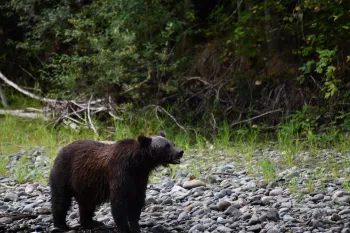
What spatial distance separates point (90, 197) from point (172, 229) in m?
0.85

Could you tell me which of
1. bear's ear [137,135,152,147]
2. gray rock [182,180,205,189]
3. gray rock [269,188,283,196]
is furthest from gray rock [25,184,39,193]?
gray rock [269,188,283,196]

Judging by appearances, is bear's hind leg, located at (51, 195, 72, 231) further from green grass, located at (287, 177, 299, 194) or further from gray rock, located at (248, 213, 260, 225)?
green grass, located at (287, 177, 299, 194)

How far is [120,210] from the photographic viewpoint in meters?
5.27

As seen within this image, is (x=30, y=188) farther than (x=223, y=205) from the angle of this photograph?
Yes

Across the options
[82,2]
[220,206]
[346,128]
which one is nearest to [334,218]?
[220,206]

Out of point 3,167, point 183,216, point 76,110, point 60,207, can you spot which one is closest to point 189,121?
point 76,110

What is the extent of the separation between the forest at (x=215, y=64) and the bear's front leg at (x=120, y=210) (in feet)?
16.7

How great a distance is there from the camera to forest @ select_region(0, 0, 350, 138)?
10.2m

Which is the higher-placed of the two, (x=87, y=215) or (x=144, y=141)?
(x=144, y=141)

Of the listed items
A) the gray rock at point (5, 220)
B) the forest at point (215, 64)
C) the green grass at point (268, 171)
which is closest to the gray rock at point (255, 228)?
the green grass at point (268, 171)

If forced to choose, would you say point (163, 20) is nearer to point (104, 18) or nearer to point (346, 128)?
point (104, 18)

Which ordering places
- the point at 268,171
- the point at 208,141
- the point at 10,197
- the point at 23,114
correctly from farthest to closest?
the point at 23,114 → the point at 208,141 → the point at 10,197 → the point at 268,171

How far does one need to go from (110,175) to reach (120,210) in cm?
34

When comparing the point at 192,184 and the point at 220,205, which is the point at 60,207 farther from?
the point at 192,184
